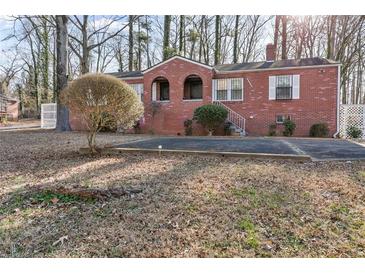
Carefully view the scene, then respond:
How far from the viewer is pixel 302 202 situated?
3.40m

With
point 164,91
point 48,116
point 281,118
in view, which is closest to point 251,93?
point 281,118

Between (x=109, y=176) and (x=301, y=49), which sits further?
(x=301, y=49)

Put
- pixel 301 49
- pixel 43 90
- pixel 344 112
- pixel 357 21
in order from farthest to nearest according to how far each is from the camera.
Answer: pixel 43 90
pixel 301 49
pixel 357 21
pixel 344 112

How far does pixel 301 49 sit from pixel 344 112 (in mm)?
12349

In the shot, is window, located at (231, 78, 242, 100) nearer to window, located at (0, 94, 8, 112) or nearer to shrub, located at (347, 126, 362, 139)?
shrub, located at (347, 126, 362, 139)

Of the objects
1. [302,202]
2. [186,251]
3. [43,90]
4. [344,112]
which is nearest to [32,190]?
[186,251]

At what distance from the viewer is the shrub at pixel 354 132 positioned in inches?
519

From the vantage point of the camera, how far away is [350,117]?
13.7m

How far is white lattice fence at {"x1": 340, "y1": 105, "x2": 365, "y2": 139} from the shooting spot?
13.5 metres

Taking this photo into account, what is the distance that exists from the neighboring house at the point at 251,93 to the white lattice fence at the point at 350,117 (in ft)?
1.57

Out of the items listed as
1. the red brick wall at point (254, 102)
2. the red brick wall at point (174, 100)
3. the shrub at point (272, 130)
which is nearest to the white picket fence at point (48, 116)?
the red brick wall at point (254, 102)
